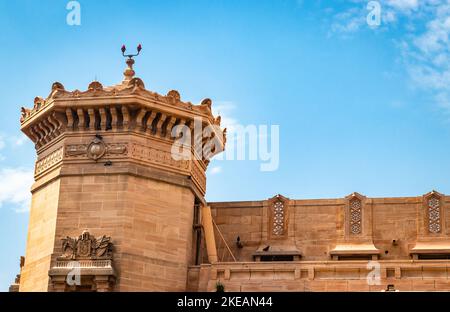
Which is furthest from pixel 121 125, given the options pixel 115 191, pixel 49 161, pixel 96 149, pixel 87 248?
pixel 87 248

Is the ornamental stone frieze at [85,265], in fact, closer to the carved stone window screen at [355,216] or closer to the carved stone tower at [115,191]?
the carved stone tower at [115,191]

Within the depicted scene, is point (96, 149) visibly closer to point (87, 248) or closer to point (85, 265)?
point (87, 248)

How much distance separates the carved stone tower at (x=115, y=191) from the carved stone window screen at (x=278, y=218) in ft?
8.96

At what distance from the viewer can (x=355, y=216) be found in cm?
3869

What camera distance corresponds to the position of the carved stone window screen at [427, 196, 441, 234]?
38000mm

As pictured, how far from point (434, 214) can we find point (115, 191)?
10.3 m

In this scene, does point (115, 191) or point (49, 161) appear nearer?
point (115, 191)

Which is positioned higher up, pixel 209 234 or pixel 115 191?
pixel 115 191

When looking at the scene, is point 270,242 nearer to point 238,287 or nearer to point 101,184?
point 238,287

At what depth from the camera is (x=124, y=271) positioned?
115ft
